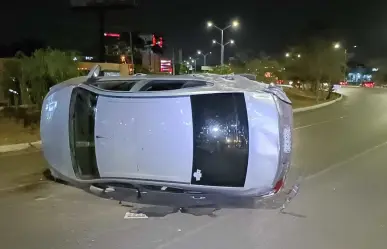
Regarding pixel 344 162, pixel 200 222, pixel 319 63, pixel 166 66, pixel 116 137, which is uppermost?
pixel 319 63

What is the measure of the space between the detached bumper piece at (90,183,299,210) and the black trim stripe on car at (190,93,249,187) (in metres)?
0.66

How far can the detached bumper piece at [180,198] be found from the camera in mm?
7129

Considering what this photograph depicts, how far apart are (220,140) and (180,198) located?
4.58ft

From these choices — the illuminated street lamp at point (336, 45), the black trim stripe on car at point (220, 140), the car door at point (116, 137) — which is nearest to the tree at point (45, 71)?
the car door at point (116, 137)

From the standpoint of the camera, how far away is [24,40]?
7994 cm

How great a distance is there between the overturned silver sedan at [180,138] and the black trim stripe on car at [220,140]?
1cm

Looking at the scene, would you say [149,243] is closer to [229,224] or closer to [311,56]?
[229,224]

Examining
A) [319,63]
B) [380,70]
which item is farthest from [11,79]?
[380,70]

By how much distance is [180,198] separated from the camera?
7367mm

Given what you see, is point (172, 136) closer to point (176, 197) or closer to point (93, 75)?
point (176, 197)

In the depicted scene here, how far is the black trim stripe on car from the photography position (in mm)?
6441

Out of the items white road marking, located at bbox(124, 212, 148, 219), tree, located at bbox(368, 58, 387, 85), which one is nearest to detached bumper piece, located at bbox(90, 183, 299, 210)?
white road marking, located at bbox(124, 212, 148, 219)

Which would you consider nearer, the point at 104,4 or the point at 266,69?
the point at 104,4

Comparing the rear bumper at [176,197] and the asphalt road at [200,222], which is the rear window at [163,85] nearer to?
the rear bumper at [176,197]
